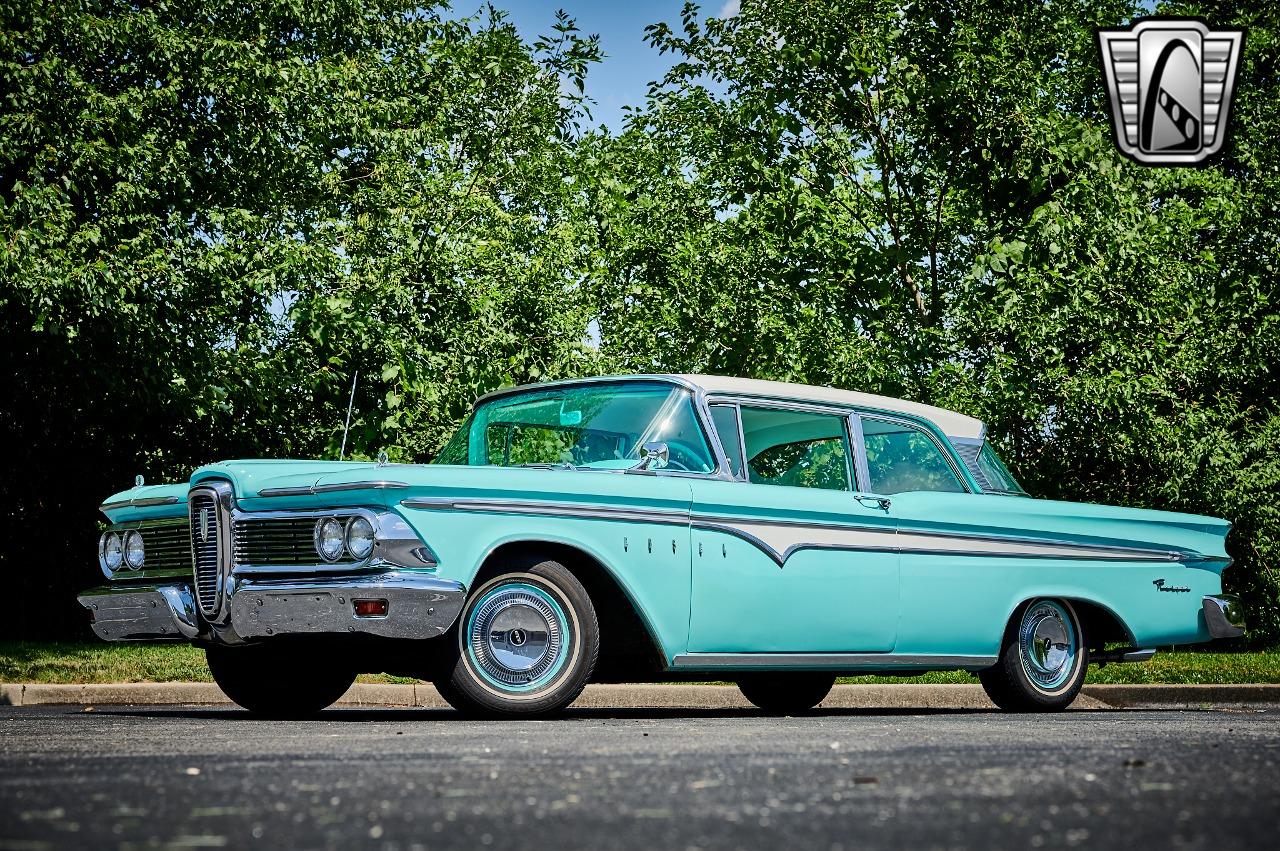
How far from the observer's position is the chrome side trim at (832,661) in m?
7.21

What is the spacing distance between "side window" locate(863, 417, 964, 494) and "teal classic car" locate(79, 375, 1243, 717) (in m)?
0.02

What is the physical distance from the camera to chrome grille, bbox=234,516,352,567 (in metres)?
6.58

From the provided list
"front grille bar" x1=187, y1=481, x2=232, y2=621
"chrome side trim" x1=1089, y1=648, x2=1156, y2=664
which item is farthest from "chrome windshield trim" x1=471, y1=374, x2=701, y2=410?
"chrome side trim" x1=1089, y1=648, x2=1156, y2=664

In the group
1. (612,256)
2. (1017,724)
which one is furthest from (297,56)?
(1017,724)

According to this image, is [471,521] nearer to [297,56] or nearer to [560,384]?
[560,384]

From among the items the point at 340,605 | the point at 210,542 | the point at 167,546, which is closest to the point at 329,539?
the point at 340,605

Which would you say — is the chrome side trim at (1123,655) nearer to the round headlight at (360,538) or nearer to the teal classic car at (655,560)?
the teal classic car at (655,560)

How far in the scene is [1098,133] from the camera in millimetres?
14969

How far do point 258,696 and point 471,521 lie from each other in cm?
201

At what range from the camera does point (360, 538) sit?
21.2 ft

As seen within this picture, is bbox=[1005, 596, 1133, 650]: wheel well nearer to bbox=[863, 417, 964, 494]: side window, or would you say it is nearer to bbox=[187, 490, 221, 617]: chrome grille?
bbox=[863, 417, 964, 494]: side window

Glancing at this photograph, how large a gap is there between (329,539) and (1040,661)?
4.40 metres

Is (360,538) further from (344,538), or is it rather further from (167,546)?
(167,546)

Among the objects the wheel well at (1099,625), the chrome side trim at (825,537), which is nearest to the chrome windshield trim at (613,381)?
the chrome side trim at (825,537)
